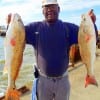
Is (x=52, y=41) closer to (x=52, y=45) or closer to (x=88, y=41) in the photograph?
(x=52, y=45)

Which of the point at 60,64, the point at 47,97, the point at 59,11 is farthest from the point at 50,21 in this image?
the point at 47,97

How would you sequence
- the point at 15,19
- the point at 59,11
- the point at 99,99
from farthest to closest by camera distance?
1. the point at 99,99
2. the point at 59,11
3. the point at 15,19

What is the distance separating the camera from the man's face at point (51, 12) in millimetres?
4527

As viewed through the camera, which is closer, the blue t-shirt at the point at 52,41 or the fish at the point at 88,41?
the fish at the point at 88,41

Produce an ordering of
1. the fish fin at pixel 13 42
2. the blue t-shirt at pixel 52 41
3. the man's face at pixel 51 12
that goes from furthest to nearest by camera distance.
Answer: the blue t-shirt at pixel 52 41 → the man's face at pixel 51 12 → the fish fin at pixel 13 42

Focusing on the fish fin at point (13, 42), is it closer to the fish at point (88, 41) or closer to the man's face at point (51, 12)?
the man's face at point (51, 12)

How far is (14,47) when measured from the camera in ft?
13.9

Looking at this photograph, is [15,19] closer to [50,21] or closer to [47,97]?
[50,21]

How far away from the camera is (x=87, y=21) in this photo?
423cm

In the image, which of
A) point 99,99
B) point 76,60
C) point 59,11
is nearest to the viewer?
point 59,11

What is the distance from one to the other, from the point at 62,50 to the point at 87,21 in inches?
27.1

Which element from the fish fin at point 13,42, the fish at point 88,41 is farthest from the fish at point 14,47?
the fish at point 88,41

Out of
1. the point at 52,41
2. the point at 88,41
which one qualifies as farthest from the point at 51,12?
the point at 88,41

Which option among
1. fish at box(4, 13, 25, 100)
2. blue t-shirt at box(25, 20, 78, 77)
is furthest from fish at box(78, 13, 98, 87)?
fish at box(4, 13, 25, 100)
